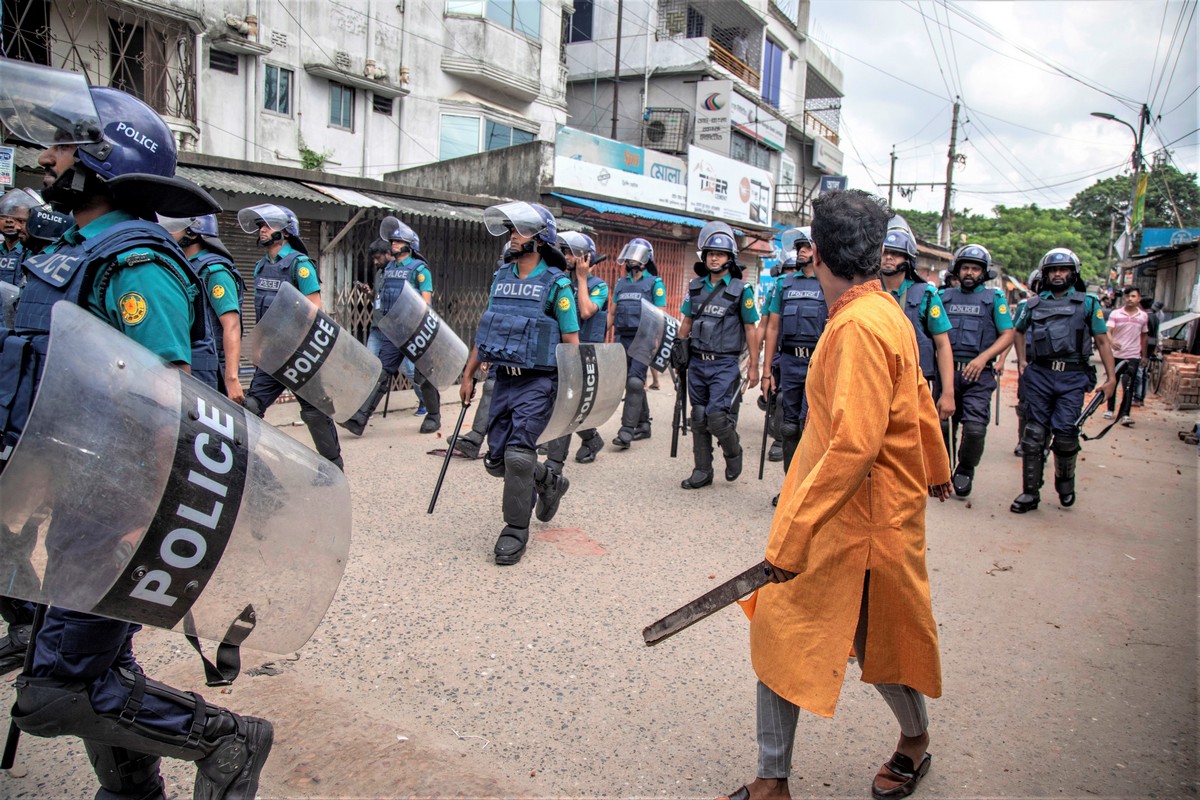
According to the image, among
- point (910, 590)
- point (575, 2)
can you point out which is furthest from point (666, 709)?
point (575, 2)

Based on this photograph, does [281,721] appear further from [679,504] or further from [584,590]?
[679,504]

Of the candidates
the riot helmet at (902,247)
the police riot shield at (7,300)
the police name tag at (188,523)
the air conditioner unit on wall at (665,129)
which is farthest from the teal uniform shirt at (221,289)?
the air conditioner unit on wall at (665,129)

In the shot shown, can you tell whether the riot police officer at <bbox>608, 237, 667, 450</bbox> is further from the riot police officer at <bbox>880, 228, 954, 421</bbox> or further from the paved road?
the riot police officer at <bbox>880, 228, 954, 421</bbox>

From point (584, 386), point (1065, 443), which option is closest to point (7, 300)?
point (584, 386)

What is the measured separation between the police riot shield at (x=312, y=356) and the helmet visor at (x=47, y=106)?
9.99 ft

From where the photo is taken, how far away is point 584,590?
4.11m

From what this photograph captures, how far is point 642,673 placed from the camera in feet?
10.7

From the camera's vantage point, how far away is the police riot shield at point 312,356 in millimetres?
5090

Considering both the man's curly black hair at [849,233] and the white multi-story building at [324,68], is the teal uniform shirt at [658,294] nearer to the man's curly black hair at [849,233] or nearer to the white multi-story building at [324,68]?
the man's curly black hair at [849,233]

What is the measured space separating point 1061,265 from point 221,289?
5.69m

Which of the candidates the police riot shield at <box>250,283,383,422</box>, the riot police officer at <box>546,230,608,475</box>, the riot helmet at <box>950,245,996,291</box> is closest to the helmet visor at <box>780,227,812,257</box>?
the riot helmet at <box>950,245,996,291</box>

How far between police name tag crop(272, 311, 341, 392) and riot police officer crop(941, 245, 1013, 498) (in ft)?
15.2

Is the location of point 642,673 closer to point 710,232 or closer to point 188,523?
point 188,523

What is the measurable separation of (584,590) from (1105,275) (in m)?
54.7
